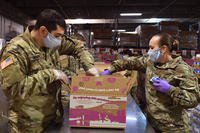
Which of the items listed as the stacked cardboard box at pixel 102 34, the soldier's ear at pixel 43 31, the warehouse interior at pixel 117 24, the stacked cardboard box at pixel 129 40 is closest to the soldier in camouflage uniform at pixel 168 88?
the warehouse interior at pixel 117 24

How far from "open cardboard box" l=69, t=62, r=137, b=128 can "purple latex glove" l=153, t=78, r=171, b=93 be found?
507mm

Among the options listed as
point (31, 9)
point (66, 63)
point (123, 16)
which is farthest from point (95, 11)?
point (66, 63)

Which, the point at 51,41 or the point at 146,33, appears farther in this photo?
the point at 146,33

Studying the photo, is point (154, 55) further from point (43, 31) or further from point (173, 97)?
point (43, 31)

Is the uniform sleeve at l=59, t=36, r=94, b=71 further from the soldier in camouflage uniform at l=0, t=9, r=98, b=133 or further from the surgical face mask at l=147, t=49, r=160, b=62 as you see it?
the surgical face mask at l=147, t=49, r=160, b=62

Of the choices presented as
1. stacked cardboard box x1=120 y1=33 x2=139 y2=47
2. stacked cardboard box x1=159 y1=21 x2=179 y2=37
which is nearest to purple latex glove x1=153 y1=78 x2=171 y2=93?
stacked cardboard box x1=159 y1=21 x2=179 y2=37

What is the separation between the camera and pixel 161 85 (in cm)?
209

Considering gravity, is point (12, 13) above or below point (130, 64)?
above

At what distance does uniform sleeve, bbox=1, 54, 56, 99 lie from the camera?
5.09 feet

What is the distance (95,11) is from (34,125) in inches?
361

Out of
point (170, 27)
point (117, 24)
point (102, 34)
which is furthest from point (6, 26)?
point (170, 27)

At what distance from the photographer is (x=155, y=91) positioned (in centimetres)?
228

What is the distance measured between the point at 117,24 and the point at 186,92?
806 centimetres

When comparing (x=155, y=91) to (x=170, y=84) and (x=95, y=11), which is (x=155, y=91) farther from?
(x=95, y=11)
